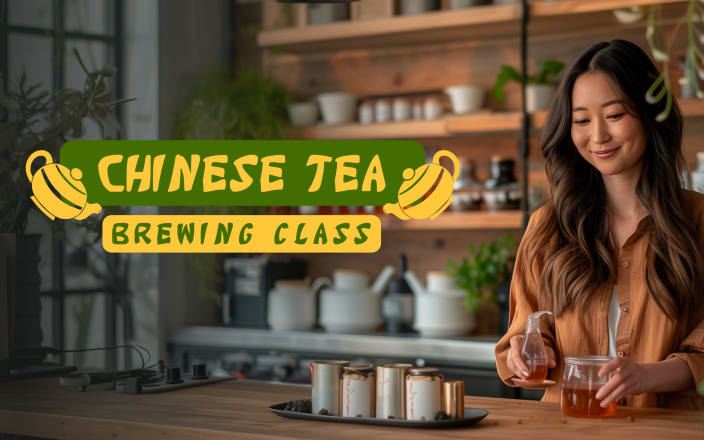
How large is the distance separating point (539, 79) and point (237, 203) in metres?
1.37

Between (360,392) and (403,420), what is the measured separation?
0.11m

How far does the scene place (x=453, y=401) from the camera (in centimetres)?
186

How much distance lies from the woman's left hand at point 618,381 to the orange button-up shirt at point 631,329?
0.91 feet

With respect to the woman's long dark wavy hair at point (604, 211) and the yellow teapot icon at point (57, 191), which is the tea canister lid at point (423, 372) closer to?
the woman's long dark wavy hair at point (604, 211)

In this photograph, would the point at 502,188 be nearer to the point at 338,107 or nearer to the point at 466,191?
the point at 466,191

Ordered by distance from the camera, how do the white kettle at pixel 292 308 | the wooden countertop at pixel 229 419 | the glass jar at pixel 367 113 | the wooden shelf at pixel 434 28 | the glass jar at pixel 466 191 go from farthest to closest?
the glass jar at pixel 367 113 → the white kettle at pixel 292 308 → the glass jar at pixel 466 191 → the wooden shelf at pixel 434 28 → the wooden countertop at pixel 229 419

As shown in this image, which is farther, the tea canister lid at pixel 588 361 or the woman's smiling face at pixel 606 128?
the woman's smiling face at pixel 606 128

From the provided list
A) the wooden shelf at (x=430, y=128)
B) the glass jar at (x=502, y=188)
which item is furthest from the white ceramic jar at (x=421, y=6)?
the glass jar at (x=502, y=188)

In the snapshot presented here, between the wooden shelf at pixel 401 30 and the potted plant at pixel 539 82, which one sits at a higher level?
the wooden shelf at pixel 401 30

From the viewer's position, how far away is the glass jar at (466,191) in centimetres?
A: 420

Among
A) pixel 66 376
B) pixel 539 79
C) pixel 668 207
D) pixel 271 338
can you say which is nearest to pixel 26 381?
pixel 66 376

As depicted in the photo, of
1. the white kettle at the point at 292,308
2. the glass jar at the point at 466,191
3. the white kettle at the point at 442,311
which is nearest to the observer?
the white kettle at the point at 442,311

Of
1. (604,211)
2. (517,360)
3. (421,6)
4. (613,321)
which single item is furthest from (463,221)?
(517,360)

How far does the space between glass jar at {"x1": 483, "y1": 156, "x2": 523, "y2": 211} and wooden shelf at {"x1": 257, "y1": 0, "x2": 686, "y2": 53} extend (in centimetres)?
55
